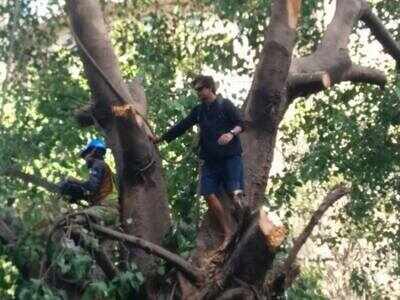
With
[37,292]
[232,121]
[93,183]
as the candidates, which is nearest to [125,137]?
[93,183]

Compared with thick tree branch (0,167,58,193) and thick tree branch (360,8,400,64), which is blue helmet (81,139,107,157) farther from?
thick tree branch (360,8,400,64)

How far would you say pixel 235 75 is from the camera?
9.04 m

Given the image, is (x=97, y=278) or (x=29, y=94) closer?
(x=97, y=278)

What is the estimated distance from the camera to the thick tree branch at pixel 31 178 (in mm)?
5742

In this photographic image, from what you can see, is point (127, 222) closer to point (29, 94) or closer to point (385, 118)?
point (29, 94)

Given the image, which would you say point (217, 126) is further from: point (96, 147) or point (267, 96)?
point (96, 147)

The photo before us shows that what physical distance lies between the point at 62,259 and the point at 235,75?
461 cm

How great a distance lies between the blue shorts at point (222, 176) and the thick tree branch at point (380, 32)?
8.69 ft

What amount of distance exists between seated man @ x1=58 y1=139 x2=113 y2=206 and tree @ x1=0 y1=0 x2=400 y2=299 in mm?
128

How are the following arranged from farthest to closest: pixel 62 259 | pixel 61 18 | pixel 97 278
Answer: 1. pixel 61 18
2. pixel 97 278
3. pixel 62 259

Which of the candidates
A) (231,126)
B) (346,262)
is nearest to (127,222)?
(231,126)

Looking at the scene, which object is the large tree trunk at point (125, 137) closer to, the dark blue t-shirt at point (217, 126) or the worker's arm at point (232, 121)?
the dark blue t-shirt at point (217, 126)

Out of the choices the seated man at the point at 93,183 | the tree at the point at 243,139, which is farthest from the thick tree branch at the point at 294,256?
the seated man at the point at 93,183

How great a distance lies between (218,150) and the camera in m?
5.40
